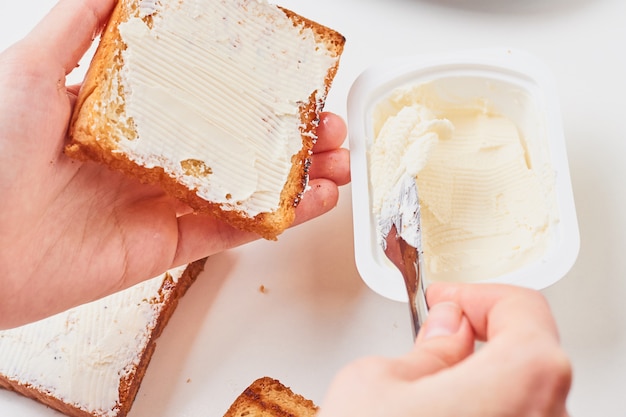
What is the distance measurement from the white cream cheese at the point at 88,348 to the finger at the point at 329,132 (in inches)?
24.0

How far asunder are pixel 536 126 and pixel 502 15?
2.15 ft

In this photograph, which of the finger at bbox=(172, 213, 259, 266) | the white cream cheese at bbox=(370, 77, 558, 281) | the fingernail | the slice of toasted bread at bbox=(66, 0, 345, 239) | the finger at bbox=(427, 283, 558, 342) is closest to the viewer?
the finger at bbox=(427, 283, 558, 342)

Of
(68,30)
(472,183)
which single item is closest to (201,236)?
(68,30)

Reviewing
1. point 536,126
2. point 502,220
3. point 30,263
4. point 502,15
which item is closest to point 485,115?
point 536,126

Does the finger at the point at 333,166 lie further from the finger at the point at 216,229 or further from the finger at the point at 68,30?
the finger at the point at 68,30

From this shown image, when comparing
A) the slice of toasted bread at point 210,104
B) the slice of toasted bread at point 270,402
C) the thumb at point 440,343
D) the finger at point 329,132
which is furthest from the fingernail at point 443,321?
the finger at point 329,132

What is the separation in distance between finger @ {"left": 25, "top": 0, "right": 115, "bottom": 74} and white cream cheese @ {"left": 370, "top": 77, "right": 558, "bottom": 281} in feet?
2.81

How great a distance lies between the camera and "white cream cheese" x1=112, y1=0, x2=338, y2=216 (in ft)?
5.46

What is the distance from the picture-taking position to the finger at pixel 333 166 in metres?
2.01

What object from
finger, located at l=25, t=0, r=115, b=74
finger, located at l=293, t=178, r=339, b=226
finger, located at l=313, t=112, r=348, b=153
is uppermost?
finger, located at l=25, t=0, r=115, b=74

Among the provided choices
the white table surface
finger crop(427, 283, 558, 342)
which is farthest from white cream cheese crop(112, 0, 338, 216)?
finger crop(427, 283, 558, 342)

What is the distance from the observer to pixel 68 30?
1712 millimetres

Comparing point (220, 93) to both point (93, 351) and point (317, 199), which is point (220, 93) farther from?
point (93, 351)

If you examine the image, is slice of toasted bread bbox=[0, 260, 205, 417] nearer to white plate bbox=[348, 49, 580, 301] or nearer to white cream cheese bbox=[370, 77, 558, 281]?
white plate bbox=[348, 49, 580, 301]
